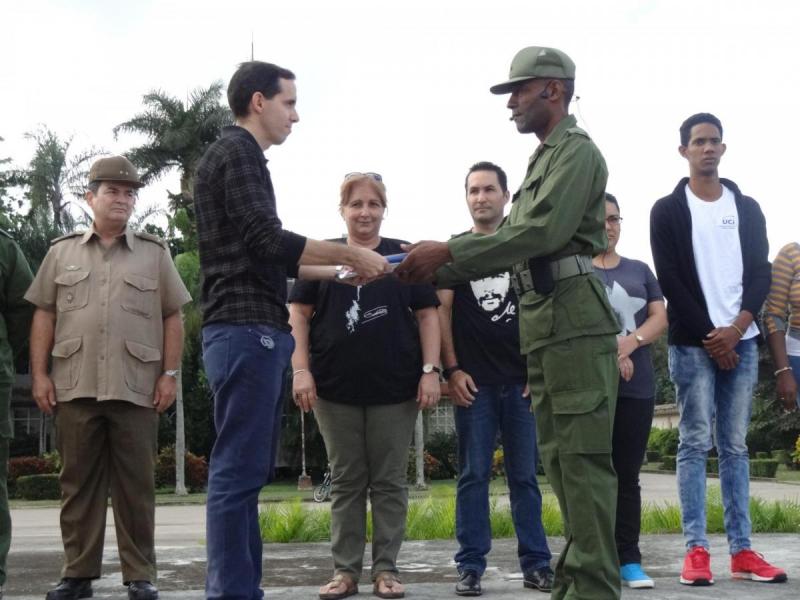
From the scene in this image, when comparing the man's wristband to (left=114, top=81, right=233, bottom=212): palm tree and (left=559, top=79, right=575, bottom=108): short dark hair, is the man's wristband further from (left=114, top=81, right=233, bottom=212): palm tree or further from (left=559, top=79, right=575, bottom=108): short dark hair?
(left=114, top=81, right=233, bottom=212): palm tree

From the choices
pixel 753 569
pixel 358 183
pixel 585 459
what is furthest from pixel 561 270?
pixel 753 569

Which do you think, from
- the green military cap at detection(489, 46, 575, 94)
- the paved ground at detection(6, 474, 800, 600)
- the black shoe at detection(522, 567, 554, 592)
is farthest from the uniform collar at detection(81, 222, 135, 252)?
the black shoe at detection(522, 567, 554, 592)

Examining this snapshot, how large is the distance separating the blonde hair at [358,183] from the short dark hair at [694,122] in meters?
1.75

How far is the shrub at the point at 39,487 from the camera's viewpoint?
1231 inches

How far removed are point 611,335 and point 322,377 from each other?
6.12ft

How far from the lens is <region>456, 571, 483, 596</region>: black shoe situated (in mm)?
4941

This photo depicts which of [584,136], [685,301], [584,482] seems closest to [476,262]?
[584,136]

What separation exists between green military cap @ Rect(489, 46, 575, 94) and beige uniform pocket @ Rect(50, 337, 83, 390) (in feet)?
8.50

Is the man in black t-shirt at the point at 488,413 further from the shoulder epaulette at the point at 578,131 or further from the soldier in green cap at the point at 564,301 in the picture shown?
the shoulder epaulette at the point at 578,131

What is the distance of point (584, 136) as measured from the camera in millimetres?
4023

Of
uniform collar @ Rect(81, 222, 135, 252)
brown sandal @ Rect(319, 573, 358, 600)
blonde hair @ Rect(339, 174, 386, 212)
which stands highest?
blonde hair @ Rect(339, 174, 386, 212)

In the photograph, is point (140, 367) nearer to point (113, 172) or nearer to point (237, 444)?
point (113, 172)

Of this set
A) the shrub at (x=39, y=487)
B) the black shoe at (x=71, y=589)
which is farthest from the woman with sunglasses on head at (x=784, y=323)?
the shrub at (x=39, y=487)

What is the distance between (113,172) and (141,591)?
2195 millimetres
